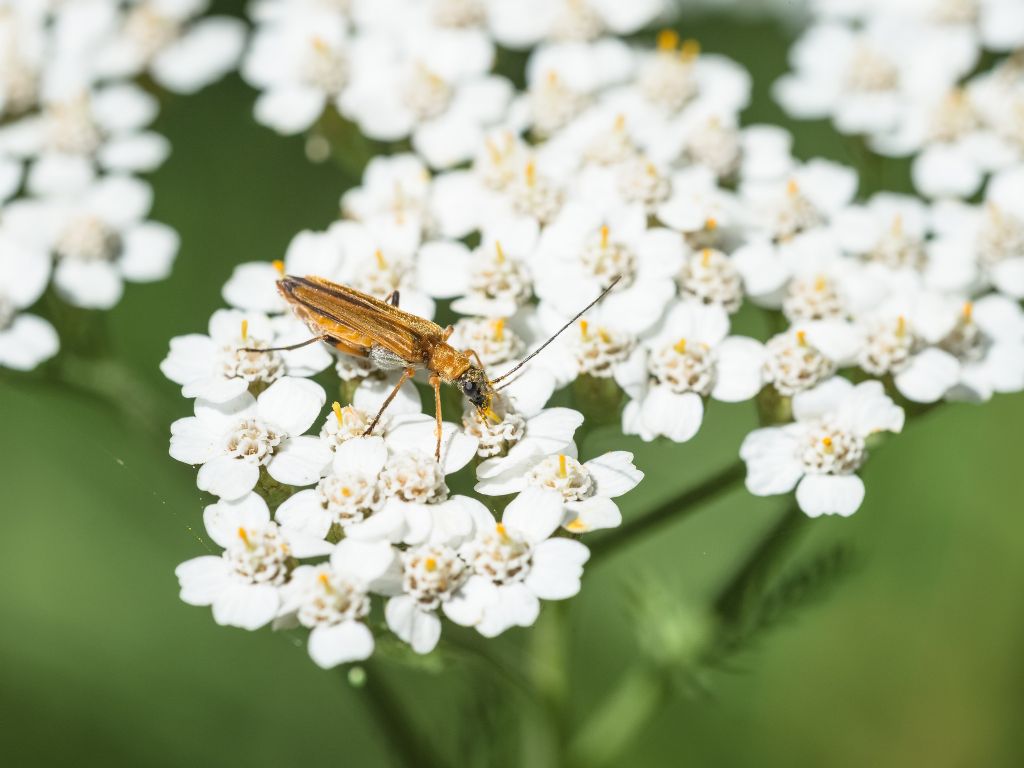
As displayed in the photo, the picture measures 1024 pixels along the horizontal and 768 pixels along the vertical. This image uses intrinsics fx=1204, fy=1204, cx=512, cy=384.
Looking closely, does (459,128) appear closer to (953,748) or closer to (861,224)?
(861,224)

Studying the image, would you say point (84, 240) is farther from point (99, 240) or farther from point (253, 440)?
point (253, 440)

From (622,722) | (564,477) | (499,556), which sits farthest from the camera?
(622,722)

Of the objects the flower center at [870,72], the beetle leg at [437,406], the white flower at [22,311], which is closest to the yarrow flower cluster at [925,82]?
the flower center at [870,72]

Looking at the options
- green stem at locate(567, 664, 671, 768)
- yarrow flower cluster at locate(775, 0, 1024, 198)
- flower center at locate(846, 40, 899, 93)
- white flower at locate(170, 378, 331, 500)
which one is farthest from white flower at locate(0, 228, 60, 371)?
flower center at locate(846, 40, 899, 93)

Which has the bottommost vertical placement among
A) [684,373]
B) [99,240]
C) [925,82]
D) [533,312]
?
[925,82]

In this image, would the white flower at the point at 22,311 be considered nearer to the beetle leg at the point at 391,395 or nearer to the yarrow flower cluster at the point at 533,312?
the yarrow flower cluster at the point at 533,312

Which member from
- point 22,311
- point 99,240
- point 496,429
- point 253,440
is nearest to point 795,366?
point 496,429

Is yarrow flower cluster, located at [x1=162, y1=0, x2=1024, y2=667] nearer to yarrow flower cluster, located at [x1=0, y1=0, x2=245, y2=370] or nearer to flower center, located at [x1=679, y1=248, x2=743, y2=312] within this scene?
flower center, located at [x1=679, y1=248, x2=743, y2=312]
